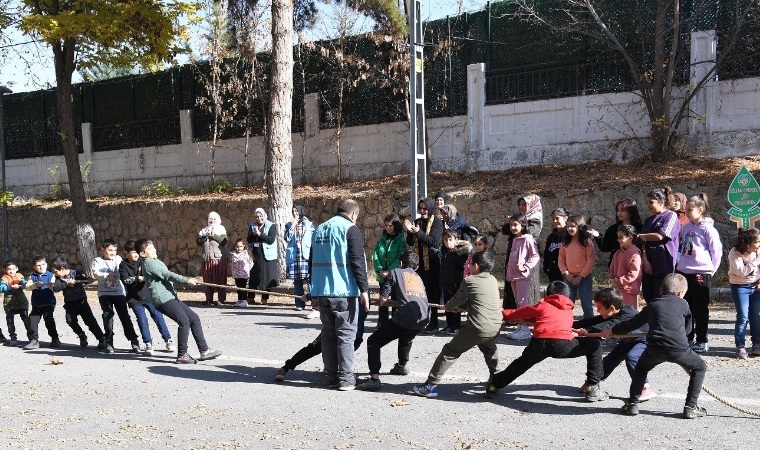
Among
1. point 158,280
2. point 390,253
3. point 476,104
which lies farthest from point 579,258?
point 476,104

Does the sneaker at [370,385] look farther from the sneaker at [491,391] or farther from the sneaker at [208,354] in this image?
the sneaker at [208,354]

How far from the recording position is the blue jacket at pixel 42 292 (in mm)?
10281

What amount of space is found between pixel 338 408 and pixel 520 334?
11.5 ft

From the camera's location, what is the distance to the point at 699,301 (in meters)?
8.47

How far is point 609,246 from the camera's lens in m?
9.19

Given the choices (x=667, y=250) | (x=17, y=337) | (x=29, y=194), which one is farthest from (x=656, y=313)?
(x=29, y=194)

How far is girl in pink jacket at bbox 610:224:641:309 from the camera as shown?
8.45 m

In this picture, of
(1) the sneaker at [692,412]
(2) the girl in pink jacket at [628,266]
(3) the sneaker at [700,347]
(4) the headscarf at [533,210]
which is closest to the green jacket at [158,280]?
(4) the headscarf at [533,210]

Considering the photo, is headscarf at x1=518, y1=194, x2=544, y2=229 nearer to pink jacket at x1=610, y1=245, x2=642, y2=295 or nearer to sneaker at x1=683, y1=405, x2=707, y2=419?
pink jacket at x1=610, y1=245, x2=642, y2=295

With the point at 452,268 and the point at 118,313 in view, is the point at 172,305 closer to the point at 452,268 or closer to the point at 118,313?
the point at 118,313

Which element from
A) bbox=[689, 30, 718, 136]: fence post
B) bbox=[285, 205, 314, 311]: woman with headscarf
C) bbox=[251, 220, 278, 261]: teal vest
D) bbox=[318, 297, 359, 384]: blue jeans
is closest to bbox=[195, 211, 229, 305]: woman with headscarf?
bbox=[251, 220, 278, 261]: teal vest

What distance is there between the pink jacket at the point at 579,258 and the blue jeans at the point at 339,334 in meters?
3.12

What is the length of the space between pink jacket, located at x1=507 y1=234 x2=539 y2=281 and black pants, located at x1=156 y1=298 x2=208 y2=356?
376 centimetres

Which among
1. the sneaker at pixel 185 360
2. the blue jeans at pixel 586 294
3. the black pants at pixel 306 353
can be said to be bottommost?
the sneaker at pixel 185 360
